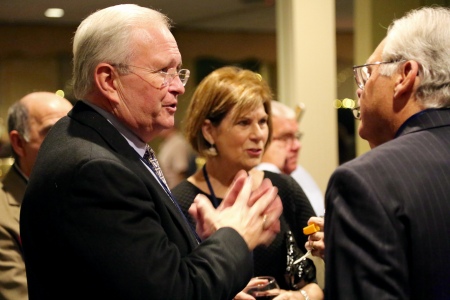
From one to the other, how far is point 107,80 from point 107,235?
1.29 feet

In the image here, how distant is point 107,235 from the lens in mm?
1417

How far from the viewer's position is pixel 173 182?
22.2ft

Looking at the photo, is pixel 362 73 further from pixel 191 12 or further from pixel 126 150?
pixel 191 12

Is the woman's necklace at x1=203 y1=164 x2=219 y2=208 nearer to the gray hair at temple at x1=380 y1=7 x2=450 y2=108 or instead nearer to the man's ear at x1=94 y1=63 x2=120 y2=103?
the man's ear at x1=94 y1=63 x2=120 y2=103

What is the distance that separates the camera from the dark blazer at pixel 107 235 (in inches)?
55.7

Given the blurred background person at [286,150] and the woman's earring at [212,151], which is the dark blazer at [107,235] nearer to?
the woman's earring at [212,151]

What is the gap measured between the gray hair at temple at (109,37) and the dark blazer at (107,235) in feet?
0.44

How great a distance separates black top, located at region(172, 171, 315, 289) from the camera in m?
2.36

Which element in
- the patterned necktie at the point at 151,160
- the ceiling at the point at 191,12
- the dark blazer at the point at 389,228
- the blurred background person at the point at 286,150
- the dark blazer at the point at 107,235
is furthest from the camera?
the ceiling at the point at 191,12

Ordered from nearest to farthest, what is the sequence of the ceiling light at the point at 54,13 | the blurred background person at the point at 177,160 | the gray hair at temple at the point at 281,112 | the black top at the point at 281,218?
the black top at the point at 281,218
the gray hair at temple at the point at 281,112
the blurred background person at the point at 177,160
the ceiling light at the point at 54,13

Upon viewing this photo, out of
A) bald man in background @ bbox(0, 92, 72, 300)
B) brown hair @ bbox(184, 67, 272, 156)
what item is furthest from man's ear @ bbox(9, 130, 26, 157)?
brown hair @ bbox(184, 67, 272, 156)

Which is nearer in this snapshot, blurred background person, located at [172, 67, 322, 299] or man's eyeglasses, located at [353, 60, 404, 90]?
man's eyeglasses, located at [353, 60, 404, 90]

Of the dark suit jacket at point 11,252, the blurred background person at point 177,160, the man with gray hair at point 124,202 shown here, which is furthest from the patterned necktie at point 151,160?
the blurred background person at point 177,160

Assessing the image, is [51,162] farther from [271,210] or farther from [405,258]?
[405,258]
